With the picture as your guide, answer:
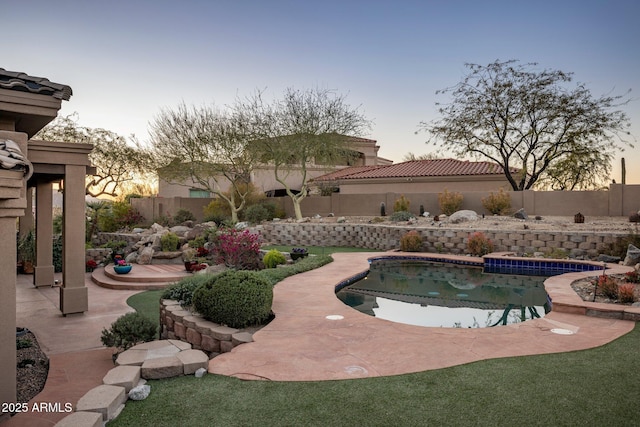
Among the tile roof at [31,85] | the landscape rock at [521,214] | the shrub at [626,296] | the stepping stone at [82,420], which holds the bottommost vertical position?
the stepping stone at [82,420]

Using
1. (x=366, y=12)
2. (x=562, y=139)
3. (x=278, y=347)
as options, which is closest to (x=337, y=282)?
(x=278, y=347)

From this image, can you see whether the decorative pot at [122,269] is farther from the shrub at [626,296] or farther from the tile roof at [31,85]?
the shrub at [626,296]

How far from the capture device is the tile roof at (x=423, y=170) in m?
24.5

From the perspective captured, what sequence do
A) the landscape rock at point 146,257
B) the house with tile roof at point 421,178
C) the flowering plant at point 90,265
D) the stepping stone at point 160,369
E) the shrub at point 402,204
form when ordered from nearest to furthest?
the stepping stone at point 160,369 → the flowering plant at point 90,265 → the landscape rock at point 146,257 → the shrub at point 402,204 → the house with tile roof at point 421,178

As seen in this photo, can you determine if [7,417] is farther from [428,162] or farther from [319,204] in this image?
[428,162]

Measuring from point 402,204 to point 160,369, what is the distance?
18.2 m

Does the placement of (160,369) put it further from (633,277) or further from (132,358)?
(633,277)

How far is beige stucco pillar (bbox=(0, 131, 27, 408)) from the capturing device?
3383mm

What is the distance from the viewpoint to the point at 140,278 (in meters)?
11.1

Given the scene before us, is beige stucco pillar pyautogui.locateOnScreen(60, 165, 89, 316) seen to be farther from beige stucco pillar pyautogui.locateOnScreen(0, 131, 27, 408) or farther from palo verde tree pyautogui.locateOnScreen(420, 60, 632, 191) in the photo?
palo verde tree pyautogui.locateOnScreen(420, 60, 632, 191)

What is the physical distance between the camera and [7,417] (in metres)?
3.56

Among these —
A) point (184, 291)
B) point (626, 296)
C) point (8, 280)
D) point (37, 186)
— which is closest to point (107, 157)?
point (37, 186)

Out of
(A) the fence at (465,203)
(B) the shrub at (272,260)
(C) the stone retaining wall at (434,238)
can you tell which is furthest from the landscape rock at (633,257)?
(B) the shrub at (272,260)

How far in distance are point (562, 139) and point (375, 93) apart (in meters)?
10.5
